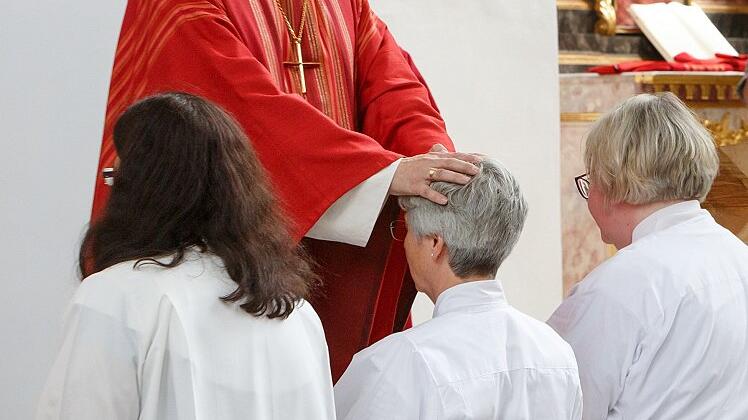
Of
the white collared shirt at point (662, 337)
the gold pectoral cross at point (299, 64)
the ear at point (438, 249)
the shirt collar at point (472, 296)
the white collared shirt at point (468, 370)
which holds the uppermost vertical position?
the gold pectoral cross at point (299, 64)

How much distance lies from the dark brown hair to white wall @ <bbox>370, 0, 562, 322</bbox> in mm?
2686

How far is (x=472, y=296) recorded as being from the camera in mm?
2529

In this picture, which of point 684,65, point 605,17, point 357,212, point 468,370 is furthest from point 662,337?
point 605,17

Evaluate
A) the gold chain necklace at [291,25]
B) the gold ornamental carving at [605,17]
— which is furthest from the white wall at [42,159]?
the gold ornamental carving at [605,17]

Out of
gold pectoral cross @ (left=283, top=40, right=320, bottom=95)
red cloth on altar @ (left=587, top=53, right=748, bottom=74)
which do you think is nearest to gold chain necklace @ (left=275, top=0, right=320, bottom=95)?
gold pectoral cross @ (left=283, top=40, right=320, bottom=95)

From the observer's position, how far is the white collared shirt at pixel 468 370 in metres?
2.34

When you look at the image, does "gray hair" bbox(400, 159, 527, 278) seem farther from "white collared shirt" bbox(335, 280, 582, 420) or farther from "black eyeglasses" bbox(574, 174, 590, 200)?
"black eyeglasses" bbox(574, 174, 590, 200)

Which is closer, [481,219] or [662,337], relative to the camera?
[481,219]

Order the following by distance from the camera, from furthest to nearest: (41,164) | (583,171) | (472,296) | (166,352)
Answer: (583,171) < (41,164) < (472,296) < (166,352)

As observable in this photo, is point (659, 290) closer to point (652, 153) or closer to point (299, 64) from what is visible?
point (652, 153)

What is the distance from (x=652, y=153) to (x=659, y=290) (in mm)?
353

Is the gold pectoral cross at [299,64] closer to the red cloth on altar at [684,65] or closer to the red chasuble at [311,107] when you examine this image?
the red chasuble at [311,107]

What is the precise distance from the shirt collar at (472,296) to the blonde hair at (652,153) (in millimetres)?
638

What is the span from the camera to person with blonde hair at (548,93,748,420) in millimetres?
2838
